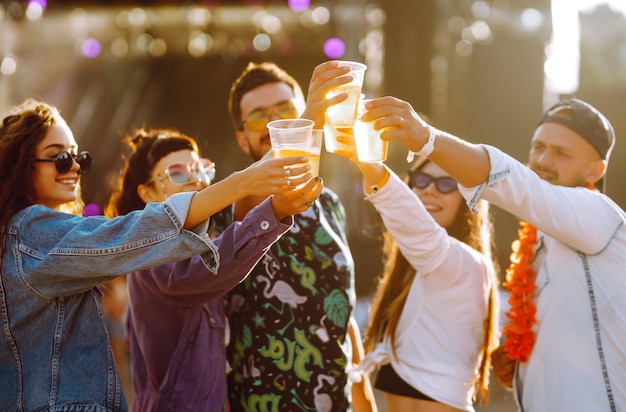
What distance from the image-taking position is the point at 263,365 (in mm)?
2648

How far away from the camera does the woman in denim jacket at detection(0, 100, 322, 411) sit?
1968 mm

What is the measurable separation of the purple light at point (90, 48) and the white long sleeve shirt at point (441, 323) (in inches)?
480

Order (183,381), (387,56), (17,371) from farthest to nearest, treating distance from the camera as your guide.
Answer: (387,56) < (183,381) < (17,371)

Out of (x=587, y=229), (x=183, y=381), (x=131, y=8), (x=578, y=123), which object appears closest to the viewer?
(x=587, y=229)

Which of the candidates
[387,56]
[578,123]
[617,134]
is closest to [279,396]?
[578,123]

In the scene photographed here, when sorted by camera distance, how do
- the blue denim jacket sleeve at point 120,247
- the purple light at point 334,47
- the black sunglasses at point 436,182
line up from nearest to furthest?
Result: the blue denim jacket sleeve at point 120,247 < the black sunglasses at point 436,182 < the purple light at point 334,47

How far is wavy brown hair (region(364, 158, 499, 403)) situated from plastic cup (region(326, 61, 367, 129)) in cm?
105

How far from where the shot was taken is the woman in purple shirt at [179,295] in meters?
2.23

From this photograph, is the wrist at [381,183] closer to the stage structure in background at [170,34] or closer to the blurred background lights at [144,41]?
the stage structure in background at [170,34]

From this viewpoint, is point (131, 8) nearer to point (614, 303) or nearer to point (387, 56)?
point (387, 56)

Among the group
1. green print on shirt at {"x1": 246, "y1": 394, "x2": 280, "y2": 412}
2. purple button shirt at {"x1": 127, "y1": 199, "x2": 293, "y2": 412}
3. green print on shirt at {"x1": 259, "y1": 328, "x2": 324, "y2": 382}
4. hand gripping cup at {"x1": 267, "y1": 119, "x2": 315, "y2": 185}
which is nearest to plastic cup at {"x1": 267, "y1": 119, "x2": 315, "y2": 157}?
hand gripping cup at {"x1": 267, "y1": 119, "x2": 315, "y2": 185}

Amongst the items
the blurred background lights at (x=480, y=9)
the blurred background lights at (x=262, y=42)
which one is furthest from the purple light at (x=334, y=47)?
the blurred background lights at (x=262, y=42)

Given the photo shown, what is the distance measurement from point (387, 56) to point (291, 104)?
5717 millimetres

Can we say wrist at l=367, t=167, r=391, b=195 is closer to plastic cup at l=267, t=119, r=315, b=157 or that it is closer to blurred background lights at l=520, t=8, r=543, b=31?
plastic cup at l=267, t=119, r=315, b=157
